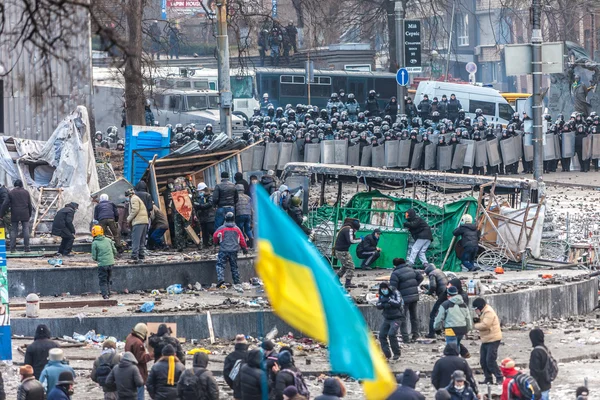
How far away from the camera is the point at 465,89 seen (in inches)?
1839

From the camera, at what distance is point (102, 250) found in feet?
72.0

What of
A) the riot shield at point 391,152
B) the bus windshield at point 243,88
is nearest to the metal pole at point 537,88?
the riot shield at point 391,152

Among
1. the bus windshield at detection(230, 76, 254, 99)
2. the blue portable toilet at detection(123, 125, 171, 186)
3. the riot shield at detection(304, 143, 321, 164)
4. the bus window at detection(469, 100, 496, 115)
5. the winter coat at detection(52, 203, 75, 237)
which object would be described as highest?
the bus windshield at detection(230, 76, 254, 99)

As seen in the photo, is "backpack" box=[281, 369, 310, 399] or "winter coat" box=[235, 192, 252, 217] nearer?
"backpack" box=[281, 369, 310, 399]

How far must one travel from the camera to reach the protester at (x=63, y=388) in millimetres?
14523

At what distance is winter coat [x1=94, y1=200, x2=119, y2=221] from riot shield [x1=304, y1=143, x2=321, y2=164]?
38.5 feet

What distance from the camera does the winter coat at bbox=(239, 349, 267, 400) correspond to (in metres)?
15.0

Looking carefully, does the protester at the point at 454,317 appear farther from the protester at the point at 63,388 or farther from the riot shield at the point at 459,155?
the riot shield at the point at 459,155

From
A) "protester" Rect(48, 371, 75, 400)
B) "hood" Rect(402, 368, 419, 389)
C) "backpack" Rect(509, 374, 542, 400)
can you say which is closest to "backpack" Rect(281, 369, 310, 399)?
"hood" Rect(402, 368, 419, 389)

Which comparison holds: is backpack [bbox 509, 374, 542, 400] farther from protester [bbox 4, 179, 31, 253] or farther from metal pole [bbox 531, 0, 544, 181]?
protester [bbox 4, 179, 31, 253]

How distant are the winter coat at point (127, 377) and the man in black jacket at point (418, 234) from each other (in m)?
9.61

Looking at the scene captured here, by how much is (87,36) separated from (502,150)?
12925 mm

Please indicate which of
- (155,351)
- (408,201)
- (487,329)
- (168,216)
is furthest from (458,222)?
(155,351)

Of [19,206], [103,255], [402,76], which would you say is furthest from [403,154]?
[103,255]
